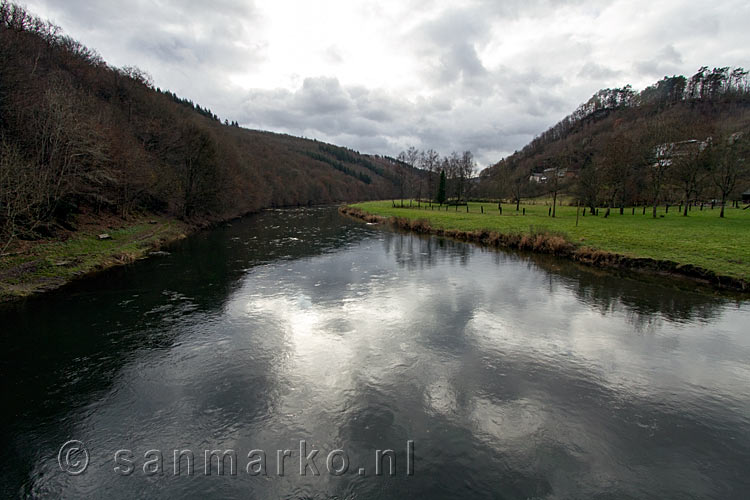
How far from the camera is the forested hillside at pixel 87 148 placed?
65.5 feet

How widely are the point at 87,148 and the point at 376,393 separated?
26.9m

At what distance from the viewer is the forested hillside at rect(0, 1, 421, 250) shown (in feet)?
65.5

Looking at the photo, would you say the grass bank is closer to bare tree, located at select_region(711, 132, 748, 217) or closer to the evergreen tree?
the evergreen tree

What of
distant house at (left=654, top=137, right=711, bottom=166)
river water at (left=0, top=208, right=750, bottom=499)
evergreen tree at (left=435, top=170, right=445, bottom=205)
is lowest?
river water at (left=0, top=208, right=750, bottom=499)

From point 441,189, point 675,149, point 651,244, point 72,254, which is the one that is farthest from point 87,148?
point 441,189

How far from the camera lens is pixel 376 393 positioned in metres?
8.63

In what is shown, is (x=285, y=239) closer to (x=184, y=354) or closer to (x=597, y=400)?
(x=184, y=354)

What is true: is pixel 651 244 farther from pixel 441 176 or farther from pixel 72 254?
pixel 441 176

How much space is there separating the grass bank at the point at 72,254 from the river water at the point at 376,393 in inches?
66.4

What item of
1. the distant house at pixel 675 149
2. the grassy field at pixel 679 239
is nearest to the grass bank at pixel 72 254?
the grassy field at pixel 679 239

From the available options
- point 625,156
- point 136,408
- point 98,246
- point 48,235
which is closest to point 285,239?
point 98,246

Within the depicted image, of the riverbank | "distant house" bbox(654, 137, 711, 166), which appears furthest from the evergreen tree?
the riverbank

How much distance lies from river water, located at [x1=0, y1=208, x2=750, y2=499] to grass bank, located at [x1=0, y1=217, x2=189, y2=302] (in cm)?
169

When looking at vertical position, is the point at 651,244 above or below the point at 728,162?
below
